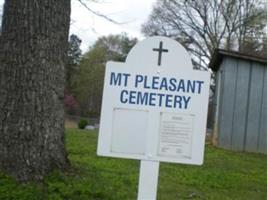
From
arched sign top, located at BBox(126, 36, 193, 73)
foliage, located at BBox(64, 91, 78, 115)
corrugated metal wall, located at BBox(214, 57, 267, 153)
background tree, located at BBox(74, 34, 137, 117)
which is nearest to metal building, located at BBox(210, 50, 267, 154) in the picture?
corrugated metal wall, located at BBox(214, 57, 267, 153)

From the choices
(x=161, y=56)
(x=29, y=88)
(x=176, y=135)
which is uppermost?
A: (x=161, y=56)

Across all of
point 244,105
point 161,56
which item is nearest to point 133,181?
point 161,56

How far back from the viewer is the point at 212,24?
155 feet

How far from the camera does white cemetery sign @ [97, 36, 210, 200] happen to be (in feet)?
15.2

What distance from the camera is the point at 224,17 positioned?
45938 mm

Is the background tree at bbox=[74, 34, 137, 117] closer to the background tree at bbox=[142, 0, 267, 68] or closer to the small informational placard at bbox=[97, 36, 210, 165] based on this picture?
the background tree at bbox=[142, 0, 267, 68]

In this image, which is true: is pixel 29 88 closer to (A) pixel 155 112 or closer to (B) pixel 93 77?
(A) pixel 155 112

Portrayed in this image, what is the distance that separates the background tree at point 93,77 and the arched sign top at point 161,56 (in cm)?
5758

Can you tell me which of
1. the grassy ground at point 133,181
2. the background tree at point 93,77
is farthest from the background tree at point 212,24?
the grassy ground at point 133,181

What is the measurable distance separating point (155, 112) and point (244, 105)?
48.4 feet

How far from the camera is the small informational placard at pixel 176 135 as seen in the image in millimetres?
4602

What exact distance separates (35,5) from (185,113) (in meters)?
2.72

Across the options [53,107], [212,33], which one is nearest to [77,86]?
[212,33]

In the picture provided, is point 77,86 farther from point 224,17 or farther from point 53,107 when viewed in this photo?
point 53,107
